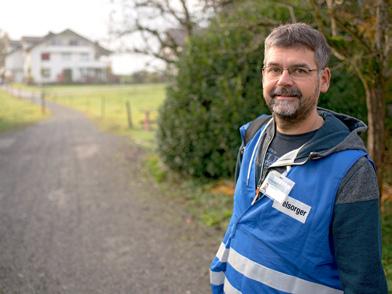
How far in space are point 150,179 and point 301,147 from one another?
701cm

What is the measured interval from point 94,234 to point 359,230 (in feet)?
15.6

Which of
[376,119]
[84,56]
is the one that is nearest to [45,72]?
[84,56]

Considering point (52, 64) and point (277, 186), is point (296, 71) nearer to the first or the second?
point (277, 186)

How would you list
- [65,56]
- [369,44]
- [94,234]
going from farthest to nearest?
[65,56] → [94,234] → [369,44]

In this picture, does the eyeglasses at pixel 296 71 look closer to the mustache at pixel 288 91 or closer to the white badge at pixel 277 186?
the mustache at pixel 288 91

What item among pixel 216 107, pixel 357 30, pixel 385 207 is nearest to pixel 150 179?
pixel 216 107

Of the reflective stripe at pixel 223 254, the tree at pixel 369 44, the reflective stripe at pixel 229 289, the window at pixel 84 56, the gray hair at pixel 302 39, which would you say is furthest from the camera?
the window at pixel 84 56

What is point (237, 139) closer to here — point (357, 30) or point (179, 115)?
point (179, 115)

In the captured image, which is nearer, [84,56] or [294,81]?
[294,81]

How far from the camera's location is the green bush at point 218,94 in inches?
262

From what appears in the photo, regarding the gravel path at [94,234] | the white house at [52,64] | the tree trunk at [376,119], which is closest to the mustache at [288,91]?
the tree trunk at [376,119]

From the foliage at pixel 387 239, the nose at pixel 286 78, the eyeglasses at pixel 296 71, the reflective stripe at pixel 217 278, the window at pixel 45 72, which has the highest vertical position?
the window at pixel 45 72

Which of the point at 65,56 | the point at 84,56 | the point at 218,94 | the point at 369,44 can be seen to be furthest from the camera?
the point at 84,56

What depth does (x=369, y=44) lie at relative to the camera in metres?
4.18
